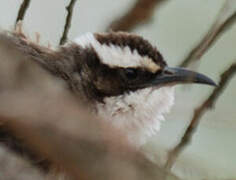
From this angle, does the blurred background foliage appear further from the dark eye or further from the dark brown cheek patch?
the dark eye

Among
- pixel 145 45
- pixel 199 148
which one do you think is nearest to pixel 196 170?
pixel 145 45

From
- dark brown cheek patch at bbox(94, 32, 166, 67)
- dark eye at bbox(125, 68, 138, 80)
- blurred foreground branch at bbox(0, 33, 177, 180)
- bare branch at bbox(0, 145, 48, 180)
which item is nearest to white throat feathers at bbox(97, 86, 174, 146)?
dark eye at bbox(125, 68, 138, 80)

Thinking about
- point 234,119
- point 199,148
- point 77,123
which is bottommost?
point 199,148

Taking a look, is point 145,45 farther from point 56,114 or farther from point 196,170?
point 56,114

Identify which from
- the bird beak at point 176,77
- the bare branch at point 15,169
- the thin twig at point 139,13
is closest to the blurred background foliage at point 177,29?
the thin twig at point 139,13

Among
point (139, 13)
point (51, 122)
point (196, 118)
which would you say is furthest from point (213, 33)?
point (51, 122)

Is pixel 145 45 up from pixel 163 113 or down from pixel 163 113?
up

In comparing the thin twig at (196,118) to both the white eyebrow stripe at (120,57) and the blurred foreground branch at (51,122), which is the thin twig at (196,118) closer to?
the white eyebrow stripe at (120,57)

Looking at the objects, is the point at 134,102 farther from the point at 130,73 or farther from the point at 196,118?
the point at 196,118

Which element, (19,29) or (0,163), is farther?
(19,29)
